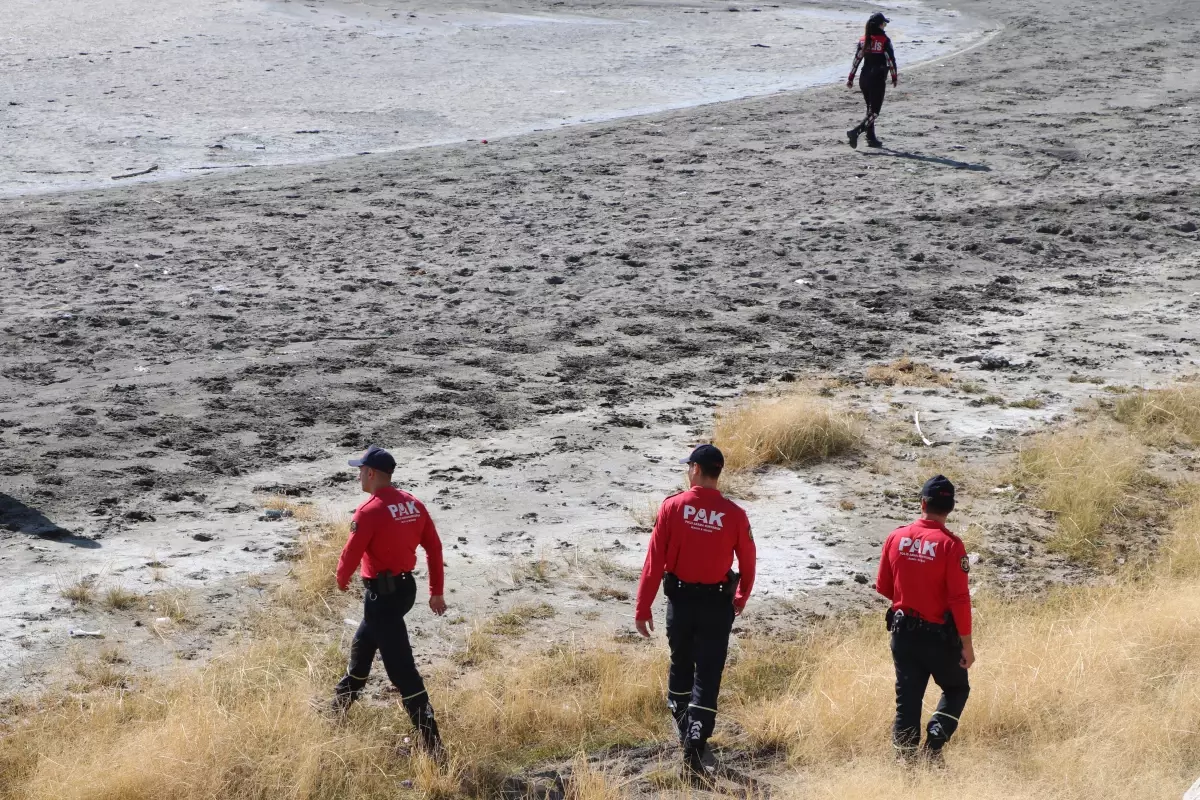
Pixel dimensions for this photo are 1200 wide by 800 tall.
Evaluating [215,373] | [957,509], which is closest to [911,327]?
[957,509]

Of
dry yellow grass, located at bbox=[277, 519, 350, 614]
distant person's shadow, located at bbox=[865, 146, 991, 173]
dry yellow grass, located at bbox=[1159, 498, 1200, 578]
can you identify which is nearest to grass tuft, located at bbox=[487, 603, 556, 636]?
dry yellow grass, located at bbox=[277, 519, 350, 614]

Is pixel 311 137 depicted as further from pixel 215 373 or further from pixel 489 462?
pixel 489 462

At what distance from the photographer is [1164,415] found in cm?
1185

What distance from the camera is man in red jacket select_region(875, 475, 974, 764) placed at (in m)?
6.01

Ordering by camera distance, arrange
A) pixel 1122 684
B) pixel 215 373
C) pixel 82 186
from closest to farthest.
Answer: pixel 1122 684, pixel 215 373, pixel 82 186

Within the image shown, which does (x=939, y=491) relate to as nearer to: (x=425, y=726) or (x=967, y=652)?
(x=967, y=652)

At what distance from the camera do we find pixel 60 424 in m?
11.0

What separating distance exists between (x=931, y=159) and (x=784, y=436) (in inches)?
416

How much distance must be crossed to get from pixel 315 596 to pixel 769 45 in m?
24.5

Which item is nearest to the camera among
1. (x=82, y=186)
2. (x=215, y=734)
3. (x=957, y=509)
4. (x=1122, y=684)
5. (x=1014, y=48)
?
(x=215, y=734)

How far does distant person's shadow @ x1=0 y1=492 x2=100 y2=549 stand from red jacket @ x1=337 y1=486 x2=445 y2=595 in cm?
345

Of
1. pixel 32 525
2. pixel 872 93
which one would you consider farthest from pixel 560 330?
pixel 872 93

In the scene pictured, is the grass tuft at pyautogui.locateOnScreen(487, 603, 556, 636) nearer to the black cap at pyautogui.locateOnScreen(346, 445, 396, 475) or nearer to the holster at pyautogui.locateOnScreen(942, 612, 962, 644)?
the black cap at pyautogui.locateOnScreen(346, 445, 396, 475)

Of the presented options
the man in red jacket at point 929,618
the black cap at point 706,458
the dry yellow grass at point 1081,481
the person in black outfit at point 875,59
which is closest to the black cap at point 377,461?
the black cap at point 706,458
